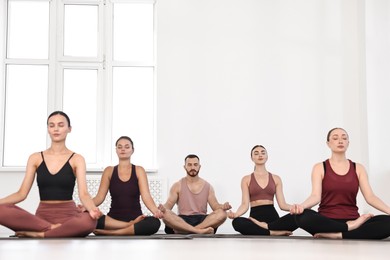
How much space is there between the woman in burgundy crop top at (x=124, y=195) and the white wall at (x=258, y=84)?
1979 mm

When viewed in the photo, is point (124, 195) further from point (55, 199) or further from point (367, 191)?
point (367, 191)

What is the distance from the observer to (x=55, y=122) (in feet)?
16.1

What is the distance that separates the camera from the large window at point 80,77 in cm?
791

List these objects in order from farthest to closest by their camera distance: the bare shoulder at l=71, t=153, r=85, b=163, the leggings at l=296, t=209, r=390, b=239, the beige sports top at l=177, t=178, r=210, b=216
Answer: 1. the beige sports top at l=177, t=178, r=210, b=216
2. the bare shoulder at l=71, t=153, r=85, b=163
3. the leggings at l=296, t=209, r=390, b=239

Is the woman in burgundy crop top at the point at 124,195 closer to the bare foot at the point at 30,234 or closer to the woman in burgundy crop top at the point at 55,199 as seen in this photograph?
the woman in burgundy crop top at the point at 55,199

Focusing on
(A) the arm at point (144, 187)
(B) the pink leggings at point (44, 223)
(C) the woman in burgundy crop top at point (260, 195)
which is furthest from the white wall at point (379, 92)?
(B) the pink leggings at point (44, 223)

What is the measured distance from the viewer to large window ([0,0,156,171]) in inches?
311

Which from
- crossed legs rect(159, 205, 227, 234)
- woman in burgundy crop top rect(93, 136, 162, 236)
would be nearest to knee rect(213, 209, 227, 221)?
crossed legs rect(159, 205, 227, 234)

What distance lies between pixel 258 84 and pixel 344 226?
337 centimetres

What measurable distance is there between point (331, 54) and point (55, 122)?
13.6 feet

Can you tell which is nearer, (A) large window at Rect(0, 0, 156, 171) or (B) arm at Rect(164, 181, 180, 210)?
(B) arm at Rect(164, 181, 180, 210)

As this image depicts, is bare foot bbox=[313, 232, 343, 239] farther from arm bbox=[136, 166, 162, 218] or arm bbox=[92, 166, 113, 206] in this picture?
arm bbox=[92, 166, 113, 206]

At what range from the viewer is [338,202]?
4984 millimetres

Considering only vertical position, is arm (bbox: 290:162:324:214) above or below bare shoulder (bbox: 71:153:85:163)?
below
